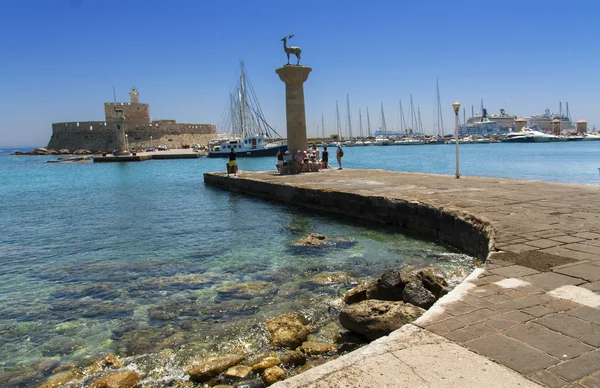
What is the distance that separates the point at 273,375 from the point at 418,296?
1.79 m

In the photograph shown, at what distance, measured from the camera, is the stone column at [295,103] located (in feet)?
62.8

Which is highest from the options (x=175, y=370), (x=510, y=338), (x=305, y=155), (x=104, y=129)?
(x=104, y=129)

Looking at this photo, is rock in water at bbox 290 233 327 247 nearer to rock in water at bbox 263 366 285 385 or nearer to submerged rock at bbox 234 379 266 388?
rock in water at bbox 263 366 285 385

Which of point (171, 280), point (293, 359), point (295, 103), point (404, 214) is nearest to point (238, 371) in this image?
point (293, 359)

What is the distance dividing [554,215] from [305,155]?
13.4m

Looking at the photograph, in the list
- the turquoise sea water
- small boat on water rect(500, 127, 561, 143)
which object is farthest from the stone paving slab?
small boat on water rect(500, 127, 561, 143)

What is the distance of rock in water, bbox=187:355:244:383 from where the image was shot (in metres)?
4.25

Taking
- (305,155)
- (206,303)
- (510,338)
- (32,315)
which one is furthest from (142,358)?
(305,155)

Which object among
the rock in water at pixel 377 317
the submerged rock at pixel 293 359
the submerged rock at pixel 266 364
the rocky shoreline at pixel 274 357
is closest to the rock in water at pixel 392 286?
the rocky shoreline at pixel 274 357

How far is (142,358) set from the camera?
477 centimetres

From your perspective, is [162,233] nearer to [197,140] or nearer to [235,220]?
[235,220]

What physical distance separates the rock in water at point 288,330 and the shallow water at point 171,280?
0.49 feet

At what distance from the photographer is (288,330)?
500 centimetres

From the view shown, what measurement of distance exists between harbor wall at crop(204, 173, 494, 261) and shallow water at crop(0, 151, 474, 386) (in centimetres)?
30
